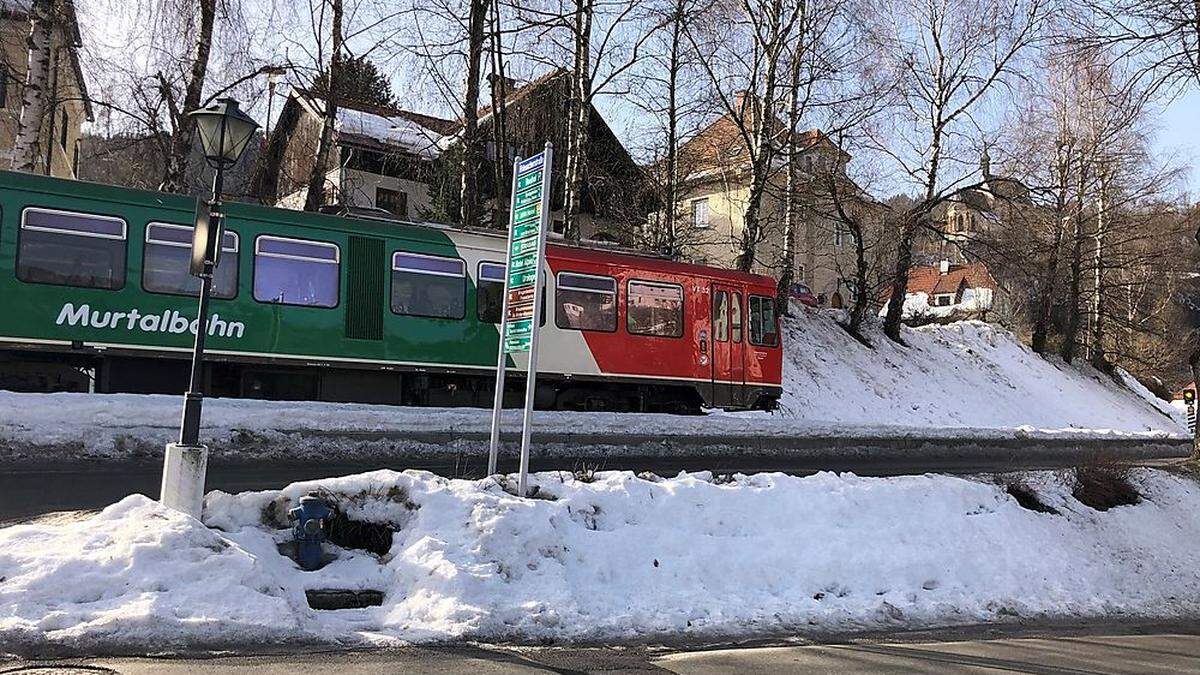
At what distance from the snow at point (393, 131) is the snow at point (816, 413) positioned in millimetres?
11569

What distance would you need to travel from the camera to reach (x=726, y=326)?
18359 mm

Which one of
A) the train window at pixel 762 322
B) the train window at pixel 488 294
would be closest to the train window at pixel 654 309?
the train window at pixel 762 322

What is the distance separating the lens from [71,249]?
13.1m

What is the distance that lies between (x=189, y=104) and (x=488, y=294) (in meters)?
8.72

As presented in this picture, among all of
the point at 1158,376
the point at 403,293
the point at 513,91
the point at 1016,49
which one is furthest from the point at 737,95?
the point at 1158,376

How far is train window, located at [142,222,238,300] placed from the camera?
1359 cm

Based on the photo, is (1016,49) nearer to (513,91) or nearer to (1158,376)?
(513,91)

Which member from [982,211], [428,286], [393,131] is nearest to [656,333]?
[428,286]

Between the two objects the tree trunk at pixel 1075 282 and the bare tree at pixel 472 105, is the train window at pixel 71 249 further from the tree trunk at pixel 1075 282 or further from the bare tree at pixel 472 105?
the tree trunk at pixel 1075 282

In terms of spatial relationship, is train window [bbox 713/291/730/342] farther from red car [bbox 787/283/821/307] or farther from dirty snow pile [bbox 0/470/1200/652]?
red car [bbox 787/283/821/307]

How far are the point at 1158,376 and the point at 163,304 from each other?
43812 millimetres

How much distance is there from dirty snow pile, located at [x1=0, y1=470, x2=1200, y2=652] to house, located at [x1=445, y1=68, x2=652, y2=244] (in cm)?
1642

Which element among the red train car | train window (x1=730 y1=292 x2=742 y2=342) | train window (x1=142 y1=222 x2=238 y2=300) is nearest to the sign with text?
train window (x1=142 y1=222 x2=238 y2=300)

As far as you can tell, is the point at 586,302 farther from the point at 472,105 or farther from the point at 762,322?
the point at 472,105
